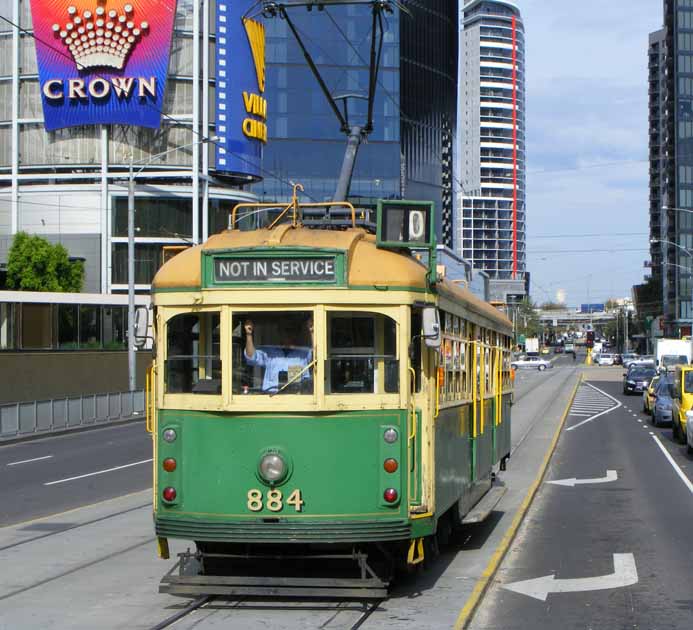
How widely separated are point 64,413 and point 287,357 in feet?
87.7

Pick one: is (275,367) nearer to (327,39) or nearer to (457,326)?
(457,326)

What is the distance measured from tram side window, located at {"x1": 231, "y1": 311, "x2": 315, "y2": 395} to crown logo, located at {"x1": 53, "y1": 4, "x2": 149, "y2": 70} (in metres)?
54.8

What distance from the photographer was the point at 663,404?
114 feet

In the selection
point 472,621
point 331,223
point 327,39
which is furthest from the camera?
point 327,39

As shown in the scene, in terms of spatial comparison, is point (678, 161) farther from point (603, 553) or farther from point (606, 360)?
point (603, 553)

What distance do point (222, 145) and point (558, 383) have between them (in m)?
23.7

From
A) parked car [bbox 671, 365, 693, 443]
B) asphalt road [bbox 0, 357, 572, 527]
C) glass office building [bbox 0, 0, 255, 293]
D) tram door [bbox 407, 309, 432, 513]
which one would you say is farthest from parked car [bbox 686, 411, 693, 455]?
glass office building [bbox 0, 0, 255, 293]

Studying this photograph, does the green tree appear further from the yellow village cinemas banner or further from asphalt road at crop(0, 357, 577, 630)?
asphalt road at crop(0, 357, 577, 630)

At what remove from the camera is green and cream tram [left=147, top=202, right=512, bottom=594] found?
883cm

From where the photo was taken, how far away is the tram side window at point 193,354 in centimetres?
911

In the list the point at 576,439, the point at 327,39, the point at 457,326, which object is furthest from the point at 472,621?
the point at 327,39

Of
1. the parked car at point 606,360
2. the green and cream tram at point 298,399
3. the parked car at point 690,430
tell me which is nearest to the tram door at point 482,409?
the green and cream tram at point 298,399

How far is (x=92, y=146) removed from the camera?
66688 millimetres

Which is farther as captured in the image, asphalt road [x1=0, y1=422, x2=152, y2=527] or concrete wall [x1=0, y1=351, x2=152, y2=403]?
concrete wall [x1=0, y1=351, x2=152, y2=403]
